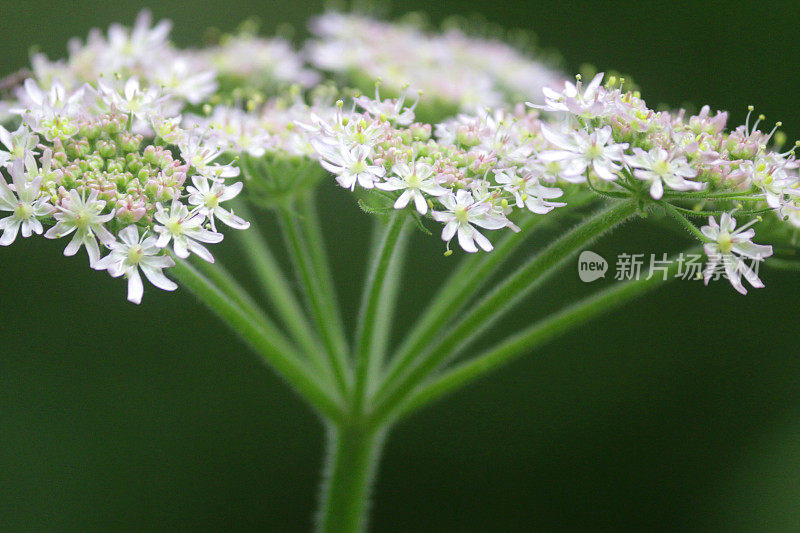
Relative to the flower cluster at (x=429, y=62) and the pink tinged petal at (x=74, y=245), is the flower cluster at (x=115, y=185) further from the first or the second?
the flower cluster at (x=429, y=62)

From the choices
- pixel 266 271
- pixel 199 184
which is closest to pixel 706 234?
pixel 199 184

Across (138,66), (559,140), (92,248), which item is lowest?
(92,248)

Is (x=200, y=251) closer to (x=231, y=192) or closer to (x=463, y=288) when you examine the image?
(x=231, y=192)

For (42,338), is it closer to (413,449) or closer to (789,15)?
(413,449)

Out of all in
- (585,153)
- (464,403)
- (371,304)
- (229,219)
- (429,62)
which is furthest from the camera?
(464,403)

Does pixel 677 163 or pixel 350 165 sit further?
pixel 350 165

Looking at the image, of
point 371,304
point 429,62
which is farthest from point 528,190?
point 429,62

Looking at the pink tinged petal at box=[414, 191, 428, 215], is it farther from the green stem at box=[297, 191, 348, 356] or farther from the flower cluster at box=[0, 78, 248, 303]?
the green stem at box=[297, 191, 348, 356]

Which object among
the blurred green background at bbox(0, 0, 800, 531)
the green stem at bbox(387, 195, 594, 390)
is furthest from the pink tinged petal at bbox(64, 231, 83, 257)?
the blurred green background at bbox(0, 0, 800, 531)
